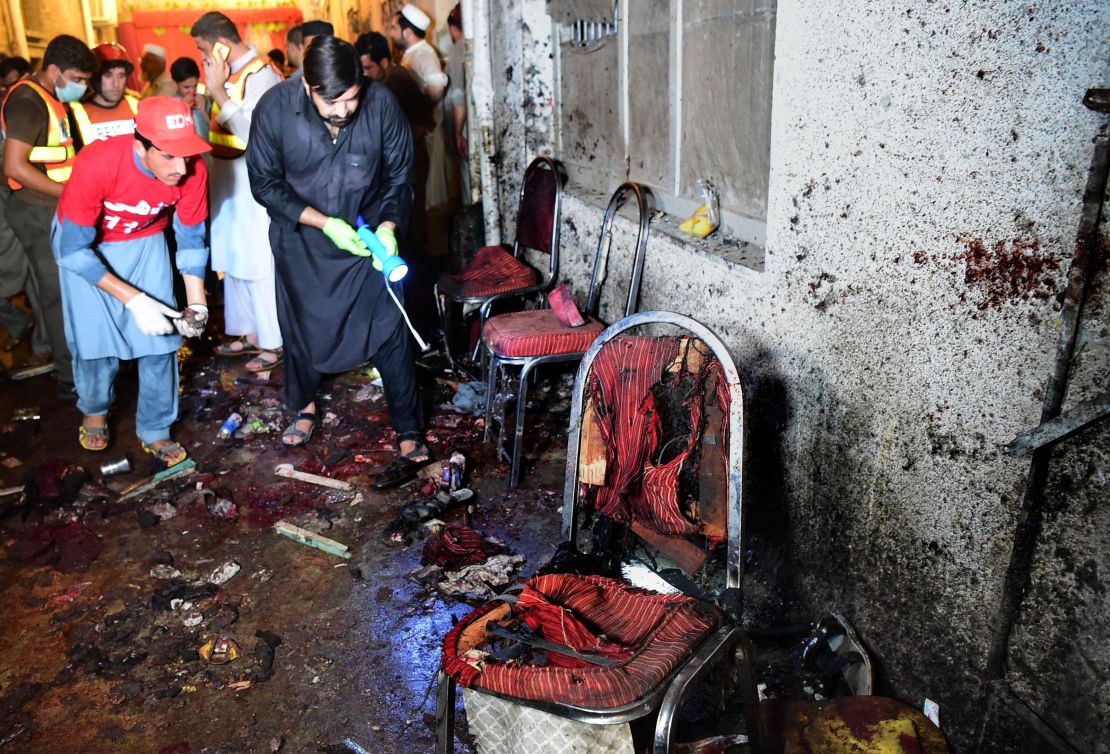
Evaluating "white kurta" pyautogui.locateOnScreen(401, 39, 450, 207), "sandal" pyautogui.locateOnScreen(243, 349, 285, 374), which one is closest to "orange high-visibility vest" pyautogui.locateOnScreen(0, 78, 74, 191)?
"sandal" pyautogui.locateOnScreen(243, 349, 285, 374)

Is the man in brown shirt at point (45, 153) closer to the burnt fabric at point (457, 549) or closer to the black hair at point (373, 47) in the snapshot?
the black hair at point (373, 47)

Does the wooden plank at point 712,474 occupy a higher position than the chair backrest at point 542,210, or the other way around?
the chair backrest at point 542,210

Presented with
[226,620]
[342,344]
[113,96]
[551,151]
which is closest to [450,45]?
[551,151]

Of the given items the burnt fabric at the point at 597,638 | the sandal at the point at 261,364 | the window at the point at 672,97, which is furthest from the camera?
the sandal at the point at 261,364

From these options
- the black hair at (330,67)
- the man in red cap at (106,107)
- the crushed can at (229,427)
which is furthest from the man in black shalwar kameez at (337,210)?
the man in red cap at (106,107)

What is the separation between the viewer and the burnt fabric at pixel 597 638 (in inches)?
66.7

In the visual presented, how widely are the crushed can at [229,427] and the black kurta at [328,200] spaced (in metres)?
0.78

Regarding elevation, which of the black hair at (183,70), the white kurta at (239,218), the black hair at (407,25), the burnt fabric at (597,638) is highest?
the black hair at (407,25)

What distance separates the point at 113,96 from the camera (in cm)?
492

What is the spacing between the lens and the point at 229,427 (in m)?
4.46

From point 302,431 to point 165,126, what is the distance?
1.74 meters

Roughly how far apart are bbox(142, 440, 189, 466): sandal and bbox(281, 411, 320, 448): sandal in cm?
52

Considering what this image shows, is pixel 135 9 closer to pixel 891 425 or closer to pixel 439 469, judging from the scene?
pixel 439 469

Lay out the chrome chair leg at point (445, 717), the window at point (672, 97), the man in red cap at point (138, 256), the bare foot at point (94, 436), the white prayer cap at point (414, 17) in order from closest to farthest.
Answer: the chrome chair leg at point (445, 717) → the window at point (672, 97) → the man in red cap at point (138, 256) → the bare foot at point (94, 436) → the white prayer cap at point (414, 17)
